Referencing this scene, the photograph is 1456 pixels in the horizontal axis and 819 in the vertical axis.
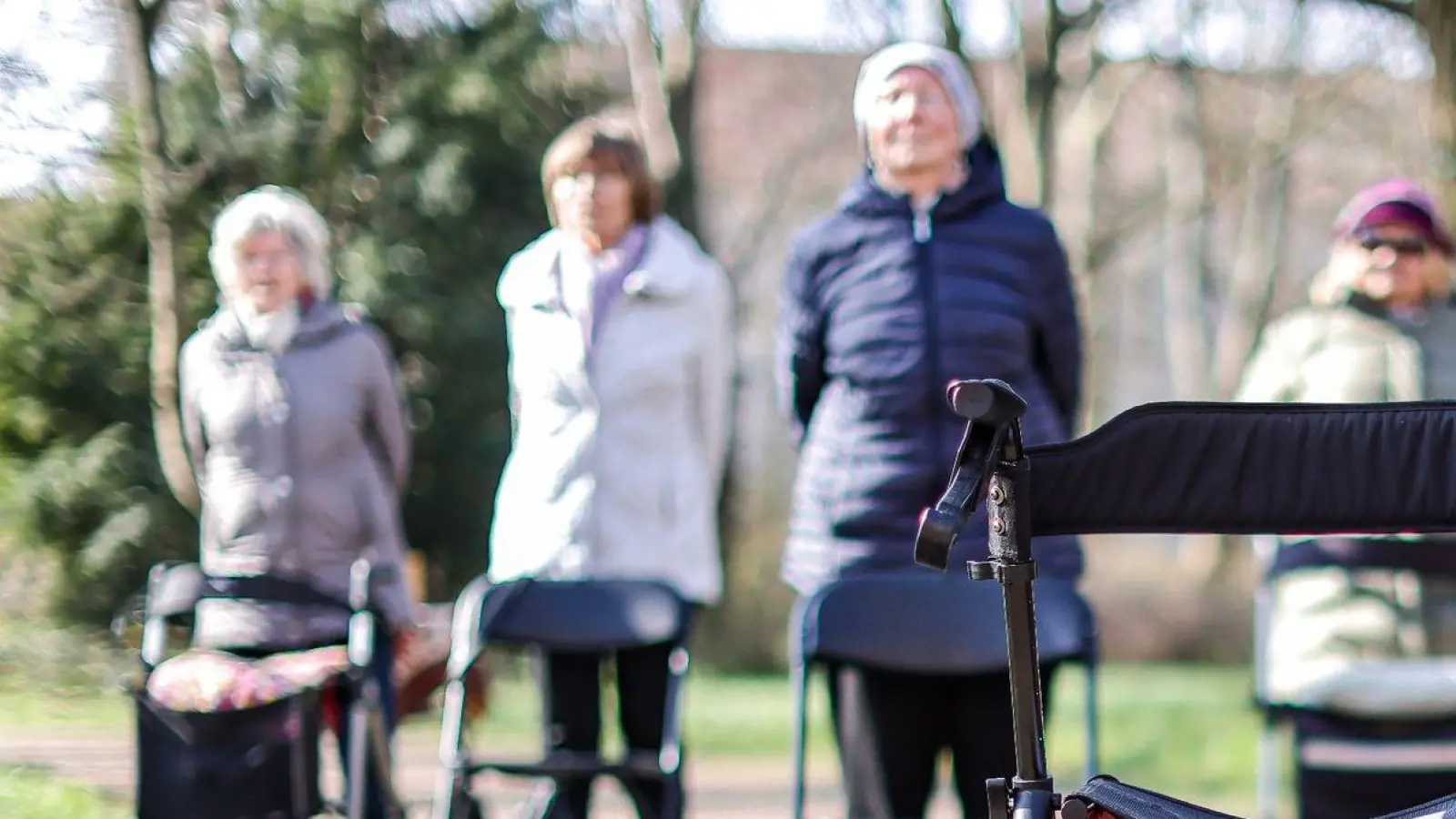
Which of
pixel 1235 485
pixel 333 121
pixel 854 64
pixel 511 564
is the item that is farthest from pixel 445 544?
pixel 854 64

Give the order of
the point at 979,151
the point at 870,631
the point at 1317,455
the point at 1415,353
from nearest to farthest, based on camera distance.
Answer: the point at 1317,455 < the point at 870,631 < the point at 979,151 < the point at 1415,353

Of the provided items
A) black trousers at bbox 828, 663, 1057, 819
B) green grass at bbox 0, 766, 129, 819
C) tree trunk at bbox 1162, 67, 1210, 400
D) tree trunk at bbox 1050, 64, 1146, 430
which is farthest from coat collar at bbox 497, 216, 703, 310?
tree trunk at bbox 1162, 67, 1210, 400

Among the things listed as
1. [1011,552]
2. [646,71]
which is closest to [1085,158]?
[646,71]

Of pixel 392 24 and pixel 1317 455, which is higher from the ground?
pixel 392 24

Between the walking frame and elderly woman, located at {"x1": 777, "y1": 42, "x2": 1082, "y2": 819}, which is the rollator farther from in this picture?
the walking frame

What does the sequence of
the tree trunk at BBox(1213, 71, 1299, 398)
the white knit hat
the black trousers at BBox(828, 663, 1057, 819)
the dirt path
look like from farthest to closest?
the tree trunk at BBox(1213, 71, 1299, 398) → the dirt path → the white knit hat → the black trousers at BBox(828, 663, 1057, 819)

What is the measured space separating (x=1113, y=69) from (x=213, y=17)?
1746 centimetres

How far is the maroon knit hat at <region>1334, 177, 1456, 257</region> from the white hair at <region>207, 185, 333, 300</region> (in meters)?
2.83

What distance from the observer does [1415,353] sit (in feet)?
18.2

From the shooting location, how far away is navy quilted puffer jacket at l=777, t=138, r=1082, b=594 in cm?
478

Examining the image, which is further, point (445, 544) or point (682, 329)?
point (445, 544)

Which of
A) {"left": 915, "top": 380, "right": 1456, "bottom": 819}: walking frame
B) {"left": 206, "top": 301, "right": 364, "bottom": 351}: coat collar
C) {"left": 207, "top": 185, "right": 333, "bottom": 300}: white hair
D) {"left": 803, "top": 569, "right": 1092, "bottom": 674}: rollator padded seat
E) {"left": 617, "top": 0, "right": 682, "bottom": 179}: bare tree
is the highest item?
{"left": 617, "top": 0, "right": 682, "bottom": 179}: bare tree

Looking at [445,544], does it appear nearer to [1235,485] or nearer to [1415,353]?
[1415,353]

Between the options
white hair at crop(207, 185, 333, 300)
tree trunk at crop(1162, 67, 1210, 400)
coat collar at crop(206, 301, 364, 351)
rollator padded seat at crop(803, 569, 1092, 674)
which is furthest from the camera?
tree trunk at crop(1162, 67, 1210, 400)
